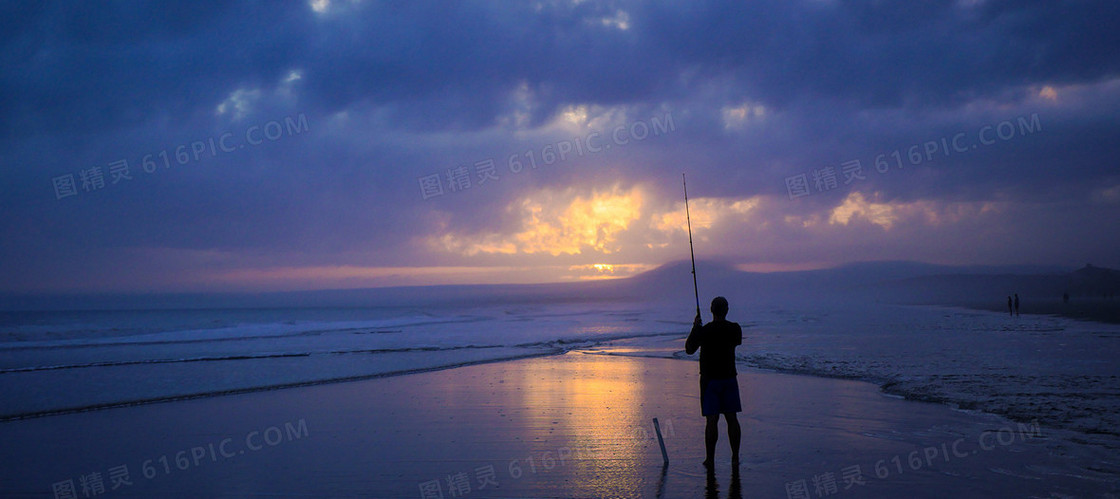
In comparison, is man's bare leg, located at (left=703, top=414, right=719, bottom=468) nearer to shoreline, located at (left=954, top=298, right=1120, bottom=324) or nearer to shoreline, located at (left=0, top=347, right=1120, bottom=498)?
shoreline, located at (left=0, top=347, right=1120, bottom=498)

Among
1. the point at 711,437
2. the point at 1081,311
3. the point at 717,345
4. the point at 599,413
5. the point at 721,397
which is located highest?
the point at 717,345

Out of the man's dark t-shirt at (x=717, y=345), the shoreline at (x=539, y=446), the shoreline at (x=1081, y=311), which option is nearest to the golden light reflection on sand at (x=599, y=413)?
the shoreline at (x=539, y=446)

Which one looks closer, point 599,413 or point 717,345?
point 717,345

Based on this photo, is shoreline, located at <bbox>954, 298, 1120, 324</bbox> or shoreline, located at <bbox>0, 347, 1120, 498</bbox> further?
shoreline, located at <bbox>954, 298, 1120, 324</bbox>

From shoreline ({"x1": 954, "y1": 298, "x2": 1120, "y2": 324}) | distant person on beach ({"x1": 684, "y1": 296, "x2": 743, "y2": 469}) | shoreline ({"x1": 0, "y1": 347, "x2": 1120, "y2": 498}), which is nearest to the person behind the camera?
shoreline ({"x1": 0, "y1": 347, "x2": 1120, "y2": 498})

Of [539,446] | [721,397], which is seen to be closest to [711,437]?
[721,397]

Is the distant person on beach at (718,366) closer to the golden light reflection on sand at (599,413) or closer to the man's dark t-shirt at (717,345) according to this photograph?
the man's dark t-shirt at (717,345)

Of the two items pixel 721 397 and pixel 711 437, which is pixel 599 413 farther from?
pixel 721 397

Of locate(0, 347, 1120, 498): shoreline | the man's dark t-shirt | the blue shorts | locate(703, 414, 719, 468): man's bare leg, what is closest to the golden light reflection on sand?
locate(0, 347, 1120, 498): shoreline

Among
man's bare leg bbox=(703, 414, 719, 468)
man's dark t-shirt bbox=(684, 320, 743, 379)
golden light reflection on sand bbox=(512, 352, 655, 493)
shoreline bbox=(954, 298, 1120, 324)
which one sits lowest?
shoreline bbox=(954, 298, 1120, 324)

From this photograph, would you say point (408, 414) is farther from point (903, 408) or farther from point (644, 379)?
point (903, 408)

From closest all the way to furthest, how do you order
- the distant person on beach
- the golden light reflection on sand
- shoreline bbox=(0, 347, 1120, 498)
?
shoreline bbox=(0, 347, 1120, 498) < the distant person on beach < the golden light reflection on sand

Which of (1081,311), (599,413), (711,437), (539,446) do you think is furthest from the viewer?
(1081,311)

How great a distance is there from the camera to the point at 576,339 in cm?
2817
